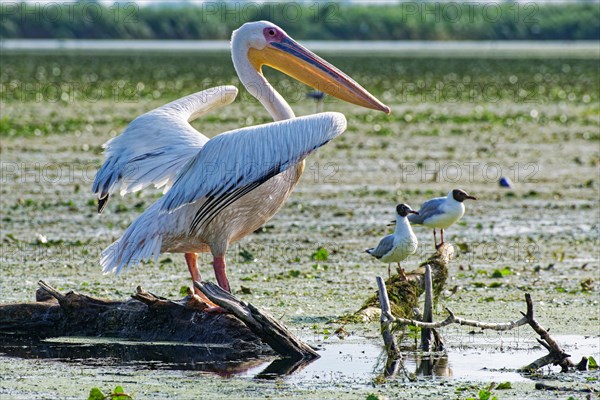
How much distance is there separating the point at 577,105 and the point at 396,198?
11470mm

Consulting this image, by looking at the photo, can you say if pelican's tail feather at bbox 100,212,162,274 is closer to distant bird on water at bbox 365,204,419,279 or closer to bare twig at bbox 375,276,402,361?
bare twig at bbox 375,276,402,361

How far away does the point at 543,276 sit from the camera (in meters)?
7.97

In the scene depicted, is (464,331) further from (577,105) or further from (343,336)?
(577,105)

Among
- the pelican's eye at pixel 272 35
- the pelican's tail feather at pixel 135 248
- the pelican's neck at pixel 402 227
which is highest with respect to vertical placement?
the pelican's eye at pixel 272 35

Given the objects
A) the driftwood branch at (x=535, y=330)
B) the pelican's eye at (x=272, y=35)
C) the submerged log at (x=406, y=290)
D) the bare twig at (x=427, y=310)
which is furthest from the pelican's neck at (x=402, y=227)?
the driftwood branch at (x=535, y=330)

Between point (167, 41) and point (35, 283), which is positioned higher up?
point (167, 41)

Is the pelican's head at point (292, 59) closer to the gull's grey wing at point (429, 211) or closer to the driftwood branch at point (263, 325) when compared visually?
the gull's grey wing at point (429, 211)

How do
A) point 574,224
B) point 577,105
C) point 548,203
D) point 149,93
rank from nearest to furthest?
point 574,224 < point 548,203 < point 577,105 < point 149,93

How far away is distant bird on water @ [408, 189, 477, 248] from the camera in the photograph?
775 cm

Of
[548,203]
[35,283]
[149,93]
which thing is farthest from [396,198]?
[149,93]

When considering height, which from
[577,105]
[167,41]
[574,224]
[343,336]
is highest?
[167,41]

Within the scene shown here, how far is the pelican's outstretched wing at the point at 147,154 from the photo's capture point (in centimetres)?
625

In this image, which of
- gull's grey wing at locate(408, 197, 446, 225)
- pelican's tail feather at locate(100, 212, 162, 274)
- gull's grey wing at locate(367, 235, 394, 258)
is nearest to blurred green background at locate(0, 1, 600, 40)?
gull's grey wing at locate(408, 197, 446, 225)

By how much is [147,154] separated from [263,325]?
124 cm
